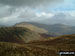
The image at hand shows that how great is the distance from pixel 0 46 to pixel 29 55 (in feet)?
38.2

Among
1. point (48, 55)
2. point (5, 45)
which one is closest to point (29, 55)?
point (48, 55)

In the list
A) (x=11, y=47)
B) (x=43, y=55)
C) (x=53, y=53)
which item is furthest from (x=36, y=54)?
(x=11, y=47)

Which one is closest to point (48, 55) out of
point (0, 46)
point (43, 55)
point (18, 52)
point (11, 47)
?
point (43, 55)

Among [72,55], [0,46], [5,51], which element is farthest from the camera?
[0,46]

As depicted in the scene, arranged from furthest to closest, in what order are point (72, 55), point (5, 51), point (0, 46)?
point (0, 46), point (5, 51), point (72, 55)

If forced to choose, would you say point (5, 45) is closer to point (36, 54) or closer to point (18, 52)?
point (18, 52)

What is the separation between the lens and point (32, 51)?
48000 millimetres

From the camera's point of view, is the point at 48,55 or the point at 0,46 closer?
the point at 48,55

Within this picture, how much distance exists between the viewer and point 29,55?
4512 cm

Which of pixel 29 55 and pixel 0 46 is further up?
pixel 0 46

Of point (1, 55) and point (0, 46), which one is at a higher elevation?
point (0, 46)

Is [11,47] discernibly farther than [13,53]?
Yes

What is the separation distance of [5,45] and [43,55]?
1432cm

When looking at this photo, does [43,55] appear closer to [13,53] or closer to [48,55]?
[48,55]
